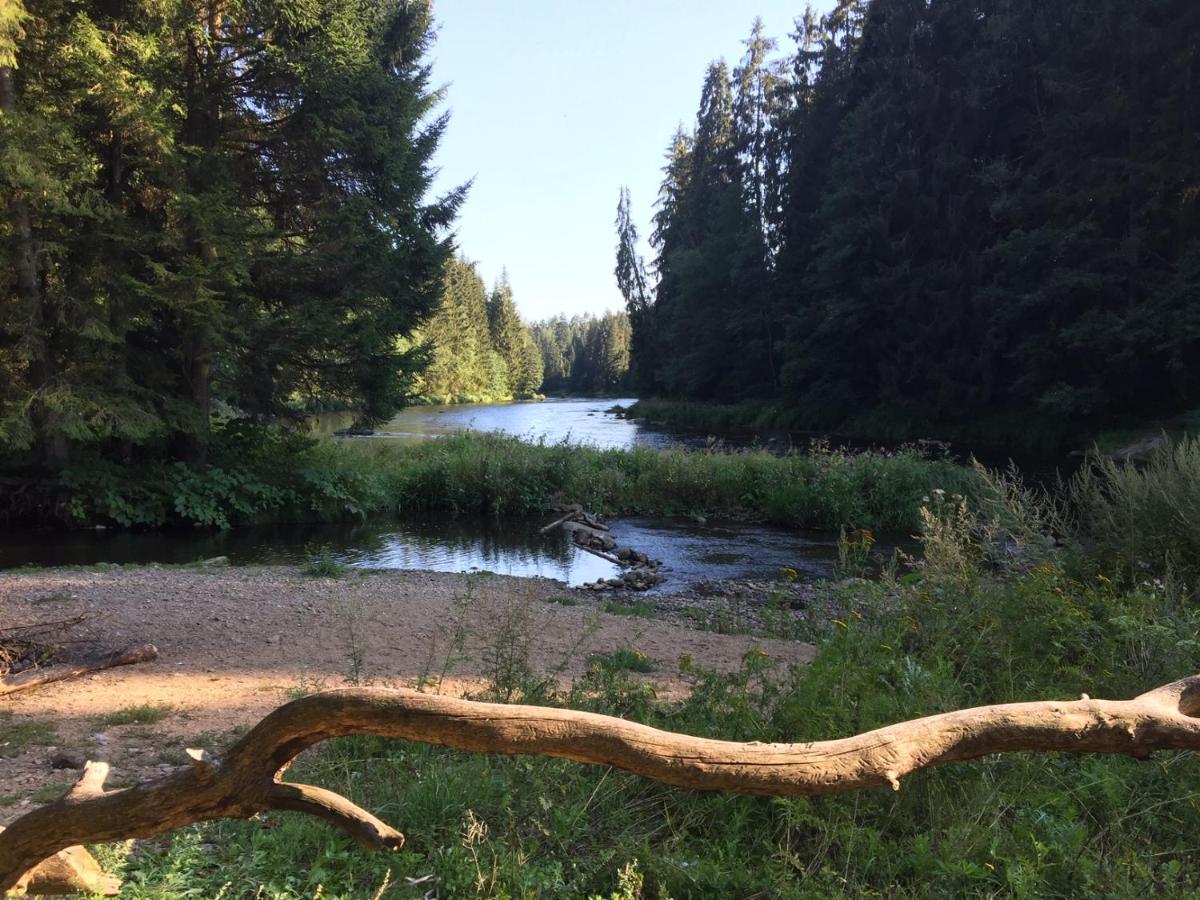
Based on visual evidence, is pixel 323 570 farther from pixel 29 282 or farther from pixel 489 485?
pixel 29 282

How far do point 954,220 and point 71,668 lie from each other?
36.7 meters

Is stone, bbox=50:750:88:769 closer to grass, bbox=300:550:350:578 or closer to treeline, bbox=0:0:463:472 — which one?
grass, bbox=300:550:350:578

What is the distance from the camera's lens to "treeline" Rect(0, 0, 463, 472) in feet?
45.4

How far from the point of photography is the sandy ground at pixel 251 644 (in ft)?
14.9

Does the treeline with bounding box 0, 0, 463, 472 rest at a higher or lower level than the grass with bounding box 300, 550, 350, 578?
higher

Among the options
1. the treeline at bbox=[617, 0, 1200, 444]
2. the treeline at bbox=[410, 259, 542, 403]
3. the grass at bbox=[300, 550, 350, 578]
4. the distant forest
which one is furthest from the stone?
the distant forest

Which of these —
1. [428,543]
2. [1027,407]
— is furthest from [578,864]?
[1027,407]

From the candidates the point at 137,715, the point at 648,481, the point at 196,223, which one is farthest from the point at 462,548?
the point at 137,715

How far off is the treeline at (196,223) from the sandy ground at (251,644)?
6.15 metres

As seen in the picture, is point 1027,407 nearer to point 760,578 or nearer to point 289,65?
point 760,578

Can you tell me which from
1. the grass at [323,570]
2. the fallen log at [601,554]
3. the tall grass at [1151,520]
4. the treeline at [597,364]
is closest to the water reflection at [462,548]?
the fallen log at [601,554]

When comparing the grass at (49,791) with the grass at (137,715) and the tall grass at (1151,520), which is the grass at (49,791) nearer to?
the grass at (137,715)

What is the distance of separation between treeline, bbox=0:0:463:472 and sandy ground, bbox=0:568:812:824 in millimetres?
6147

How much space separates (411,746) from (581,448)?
16.2m
